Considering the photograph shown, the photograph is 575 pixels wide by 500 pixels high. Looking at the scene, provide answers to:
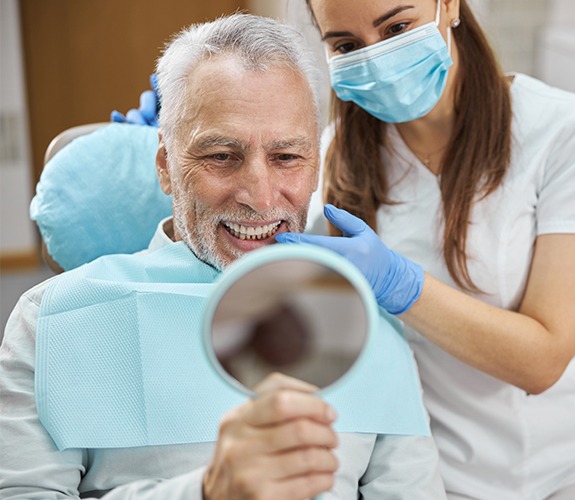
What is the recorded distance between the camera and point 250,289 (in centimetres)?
78

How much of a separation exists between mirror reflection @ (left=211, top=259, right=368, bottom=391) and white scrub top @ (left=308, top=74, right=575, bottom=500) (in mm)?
869

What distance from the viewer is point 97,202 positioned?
1698mm

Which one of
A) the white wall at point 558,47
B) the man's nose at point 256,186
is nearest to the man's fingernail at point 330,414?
the man's nose at point 256,186

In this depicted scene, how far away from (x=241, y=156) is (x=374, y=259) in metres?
0.27

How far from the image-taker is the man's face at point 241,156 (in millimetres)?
1266

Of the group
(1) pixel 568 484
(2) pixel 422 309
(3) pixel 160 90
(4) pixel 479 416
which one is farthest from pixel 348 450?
(3) pixel 160 90

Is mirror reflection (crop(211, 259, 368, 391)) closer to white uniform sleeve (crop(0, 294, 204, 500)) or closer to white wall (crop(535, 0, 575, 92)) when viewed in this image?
white uniform sleeve (crop(0, 294, 204, 500))

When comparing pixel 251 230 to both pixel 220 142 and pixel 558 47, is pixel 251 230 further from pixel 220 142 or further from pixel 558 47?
pixel 558 47

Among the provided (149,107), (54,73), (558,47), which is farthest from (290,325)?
(54,73)

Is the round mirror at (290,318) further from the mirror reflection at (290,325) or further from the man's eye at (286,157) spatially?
the man's eye at (286,157)

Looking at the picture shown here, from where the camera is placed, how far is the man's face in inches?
49.8

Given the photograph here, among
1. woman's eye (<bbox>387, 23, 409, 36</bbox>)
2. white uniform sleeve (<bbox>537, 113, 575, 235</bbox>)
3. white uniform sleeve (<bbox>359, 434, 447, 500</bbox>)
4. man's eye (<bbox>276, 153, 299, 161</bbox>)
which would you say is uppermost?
woman's eye (<bbox>387, 23, 409, 36</bbox>)

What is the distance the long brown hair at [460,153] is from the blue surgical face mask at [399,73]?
76 mm

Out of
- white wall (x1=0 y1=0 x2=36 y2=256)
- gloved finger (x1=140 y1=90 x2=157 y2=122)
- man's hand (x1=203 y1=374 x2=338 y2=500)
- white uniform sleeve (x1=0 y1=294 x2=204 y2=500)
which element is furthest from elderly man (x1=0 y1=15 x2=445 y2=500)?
white wall (x1=0 y1=0 x2=36 y2=256)
